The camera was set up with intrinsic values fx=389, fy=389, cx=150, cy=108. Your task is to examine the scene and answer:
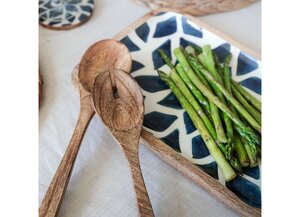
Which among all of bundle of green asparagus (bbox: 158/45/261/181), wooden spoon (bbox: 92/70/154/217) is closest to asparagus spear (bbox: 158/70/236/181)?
bundle of green asparagus (bbox: 158/45/261/181)

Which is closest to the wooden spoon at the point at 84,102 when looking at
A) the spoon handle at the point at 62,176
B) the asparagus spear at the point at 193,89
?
the spoon handle at the point at 62,176

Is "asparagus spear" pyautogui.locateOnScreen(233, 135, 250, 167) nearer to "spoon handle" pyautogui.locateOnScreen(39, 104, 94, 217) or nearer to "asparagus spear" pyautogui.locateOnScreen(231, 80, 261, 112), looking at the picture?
"asparagus spear" pyautogui.locateOnScreen(231, 80, 261, 112)

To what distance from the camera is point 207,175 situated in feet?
2.05

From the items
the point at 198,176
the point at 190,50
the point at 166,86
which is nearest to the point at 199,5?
the point at 190,50

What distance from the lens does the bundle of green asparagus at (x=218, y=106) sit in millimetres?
676

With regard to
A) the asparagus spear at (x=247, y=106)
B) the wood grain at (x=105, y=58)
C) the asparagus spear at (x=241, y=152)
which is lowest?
the asparagus spear at (x=241, y=152)

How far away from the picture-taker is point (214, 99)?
0.74 m

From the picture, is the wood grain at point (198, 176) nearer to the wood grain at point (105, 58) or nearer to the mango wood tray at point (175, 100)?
the mango wood tray at point (175, 100)

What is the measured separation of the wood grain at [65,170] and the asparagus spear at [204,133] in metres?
0.17
